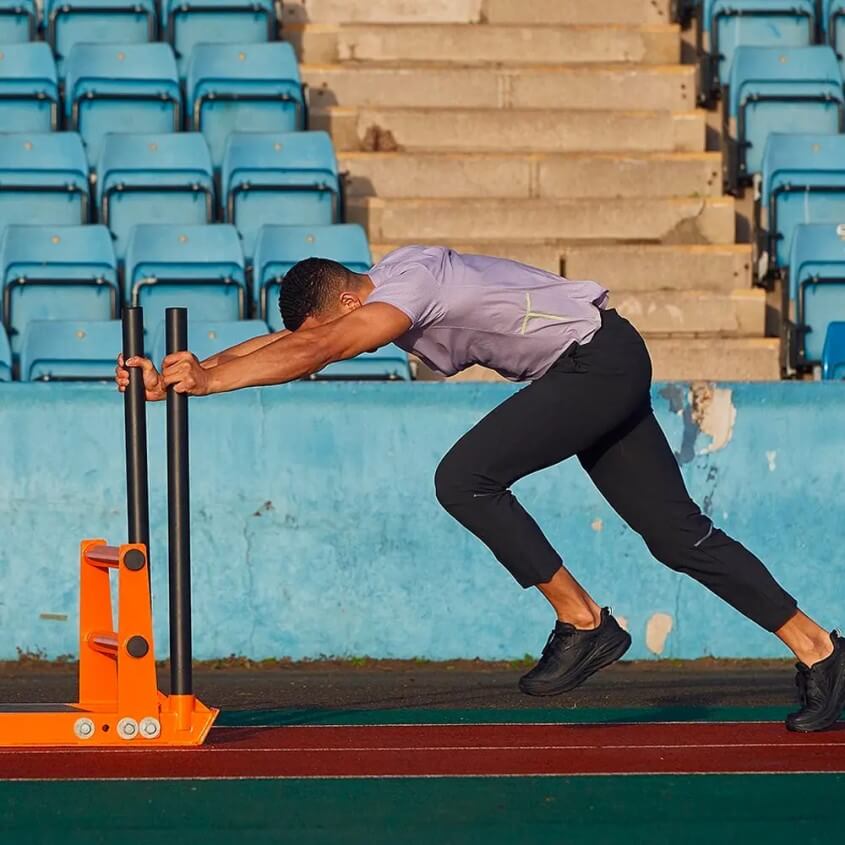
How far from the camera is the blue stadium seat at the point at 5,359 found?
29.5 feet

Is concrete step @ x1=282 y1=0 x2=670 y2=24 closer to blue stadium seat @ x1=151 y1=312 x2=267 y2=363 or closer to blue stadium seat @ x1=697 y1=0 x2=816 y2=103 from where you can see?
blue stadium seat @ x1=697 y1=0 x2=816 y2=103

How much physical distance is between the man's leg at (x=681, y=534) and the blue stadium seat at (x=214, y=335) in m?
3.82

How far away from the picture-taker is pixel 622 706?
6418 millimetres

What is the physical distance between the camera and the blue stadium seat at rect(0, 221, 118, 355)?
9992 millimetres

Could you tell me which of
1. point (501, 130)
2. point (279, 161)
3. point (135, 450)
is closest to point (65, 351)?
point (279, 161)

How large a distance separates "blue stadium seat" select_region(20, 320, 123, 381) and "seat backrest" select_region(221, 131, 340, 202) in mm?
2011

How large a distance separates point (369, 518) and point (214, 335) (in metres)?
1.76

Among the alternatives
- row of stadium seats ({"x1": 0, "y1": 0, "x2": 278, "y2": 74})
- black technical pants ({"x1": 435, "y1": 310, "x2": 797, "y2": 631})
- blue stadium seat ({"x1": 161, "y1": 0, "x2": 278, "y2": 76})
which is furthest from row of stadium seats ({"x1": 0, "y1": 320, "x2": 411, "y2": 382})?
black technical pants ({"x1": 435, "y1": 310, "x2": 797, "y2": 631})

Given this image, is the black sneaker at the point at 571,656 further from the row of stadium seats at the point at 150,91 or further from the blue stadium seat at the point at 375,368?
the row of stadium seats at the point at 150,91

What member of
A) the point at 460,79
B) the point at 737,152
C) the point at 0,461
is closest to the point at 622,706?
the point at 0,461

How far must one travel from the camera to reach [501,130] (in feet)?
39.9

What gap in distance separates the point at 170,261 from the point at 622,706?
4745mm

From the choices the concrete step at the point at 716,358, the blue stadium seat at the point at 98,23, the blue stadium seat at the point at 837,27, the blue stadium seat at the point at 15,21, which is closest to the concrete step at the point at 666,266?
the concrete step at the point at 716,358

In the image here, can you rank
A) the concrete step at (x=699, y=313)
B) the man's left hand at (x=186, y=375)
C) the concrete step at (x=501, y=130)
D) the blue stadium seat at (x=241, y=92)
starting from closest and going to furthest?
the man's left hand at (x=186, y=375)
the concrete step at (x=699, y=313)
the blue stadium seat at (x=241, y=92)
the concrete step at (x=501, y=130)
